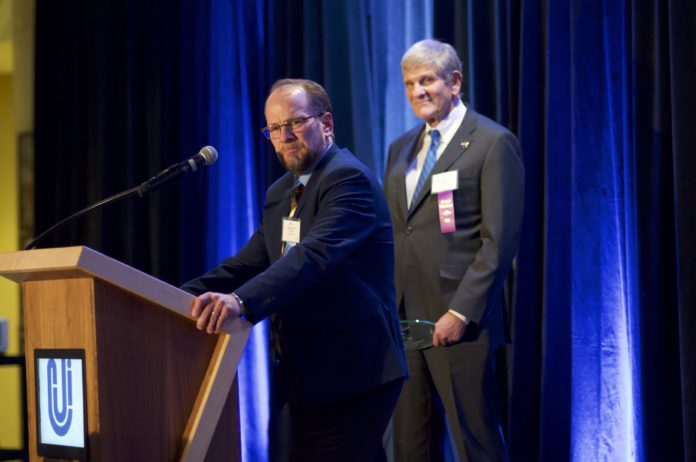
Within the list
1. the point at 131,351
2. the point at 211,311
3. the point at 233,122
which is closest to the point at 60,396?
the point at 131,351

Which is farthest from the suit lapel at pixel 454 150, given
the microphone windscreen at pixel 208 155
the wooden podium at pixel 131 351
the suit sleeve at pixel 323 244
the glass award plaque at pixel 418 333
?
the wooden podium at pixel 131 351

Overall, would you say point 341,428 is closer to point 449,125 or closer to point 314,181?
point 314,181

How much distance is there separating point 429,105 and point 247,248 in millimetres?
898

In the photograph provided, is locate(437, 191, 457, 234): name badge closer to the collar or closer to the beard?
the collar

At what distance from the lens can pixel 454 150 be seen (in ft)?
9.57

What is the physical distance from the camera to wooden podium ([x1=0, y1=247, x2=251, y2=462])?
5.56 feet

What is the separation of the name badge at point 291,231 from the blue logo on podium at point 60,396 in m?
0.62

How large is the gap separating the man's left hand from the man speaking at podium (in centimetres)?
56

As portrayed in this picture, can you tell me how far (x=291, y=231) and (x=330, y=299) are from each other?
209 mm

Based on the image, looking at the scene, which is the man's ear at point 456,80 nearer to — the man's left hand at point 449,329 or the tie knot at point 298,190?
the man's left hand at point 449,329

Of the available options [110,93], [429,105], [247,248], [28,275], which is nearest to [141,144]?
[110,93]

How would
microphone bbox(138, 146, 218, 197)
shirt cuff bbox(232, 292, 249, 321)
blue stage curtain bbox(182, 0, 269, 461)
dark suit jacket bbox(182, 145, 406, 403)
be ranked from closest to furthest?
shirt cuff bbox(232, 292, 249, 321) < dark suit jacket bbox(182, 145, 406, 403) < microphone bbox(138, 146, 218, 197) < blue stage curtain bbox(182, 0, 269, 461)

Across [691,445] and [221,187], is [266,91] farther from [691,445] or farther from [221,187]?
[691,445]

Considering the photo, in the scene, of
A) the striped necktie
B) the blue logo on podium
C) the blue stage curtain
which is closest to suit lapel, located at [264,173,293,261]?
the blue logo on podium
